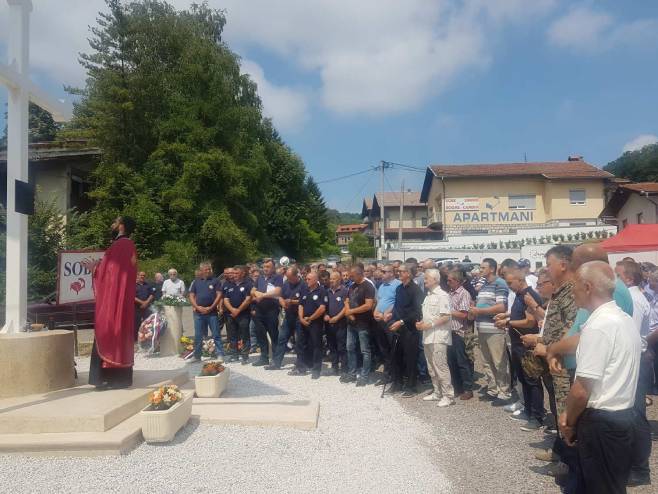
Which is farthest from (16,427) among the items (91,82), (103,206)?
(91,82)

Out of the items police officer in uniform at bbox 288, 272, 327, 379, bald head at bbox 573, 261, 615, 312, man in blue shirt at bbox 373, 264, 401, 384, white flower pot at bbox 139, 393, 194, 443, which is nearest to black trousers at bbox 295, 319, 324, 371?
police officer in uniform at bbox 288, 272, 327, 379

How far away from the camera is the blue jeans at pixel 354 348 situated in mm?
8758

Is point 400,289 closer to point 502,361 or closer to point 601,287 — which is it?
point 502,361

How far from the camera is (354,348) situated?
9039 millimetres

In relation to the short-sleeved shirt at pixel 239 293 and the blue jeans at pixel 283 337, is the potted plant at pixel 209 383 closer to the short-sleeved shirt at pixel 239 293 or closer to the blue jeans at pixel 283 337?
the blue jeans at pixel 283 337

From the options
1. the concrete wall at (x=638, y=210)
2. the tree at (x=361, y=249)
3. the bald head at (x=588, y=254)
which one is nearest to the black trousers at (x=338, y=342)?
the bald head at (x=588, y=254)

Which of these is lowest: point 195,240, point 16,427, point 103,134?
point 16,427

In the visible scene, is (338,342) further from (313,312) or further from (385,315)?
(385,315)

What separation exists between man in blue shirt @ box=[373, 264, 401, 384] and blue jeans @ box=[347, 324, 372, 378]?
0.29 metres

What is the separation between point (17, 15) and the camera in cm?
593

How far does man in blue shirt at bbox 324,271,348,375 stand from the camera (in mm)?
9250

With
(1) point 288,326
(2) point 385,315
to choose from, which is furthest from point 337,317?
(1) point 288,326

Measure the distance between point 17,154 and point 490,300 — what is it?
6092 mm

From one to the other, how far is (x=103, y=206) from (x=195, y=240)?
3980 millimetres
